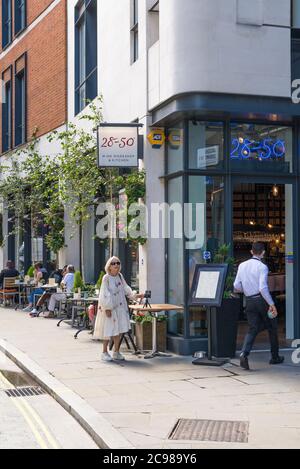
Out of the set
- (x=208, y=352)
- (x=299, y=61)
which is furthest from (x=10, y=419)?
(x=299, y=61)

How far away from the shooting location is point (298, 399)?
812 centimetres

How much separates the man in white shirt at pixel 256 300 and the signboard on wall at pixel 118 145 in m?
3.45

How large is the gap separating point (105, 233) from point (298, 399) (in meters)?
9.01

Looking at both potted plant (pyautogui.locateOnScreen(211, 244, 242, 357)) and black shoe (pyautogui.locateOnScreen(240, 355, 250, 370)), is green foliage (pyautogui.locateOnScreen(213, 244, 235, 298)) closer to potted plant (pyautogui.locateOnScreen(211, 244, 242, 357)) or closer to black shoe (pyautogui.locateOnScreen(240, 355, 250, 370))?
potted plant (pyautogui.locateOnScreen(211, 244, 242, 357))

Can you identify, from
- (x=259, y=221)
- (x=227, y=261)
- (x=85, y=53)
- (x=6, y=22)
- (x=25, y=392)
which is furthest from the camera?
(x=6, y=22)

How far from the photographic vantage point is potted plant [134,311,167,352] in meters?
11.8

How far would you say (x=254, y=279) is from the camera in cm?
1034

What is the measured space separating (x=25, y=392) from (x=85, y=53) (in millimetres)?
11986

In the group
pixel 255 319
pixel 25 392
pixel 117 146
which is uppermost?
pixel 117 146

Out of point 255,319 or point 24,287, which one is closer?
point 255,319

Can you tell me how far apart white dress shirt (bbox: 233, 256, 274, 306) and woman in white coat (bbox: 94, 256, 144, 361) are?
196cm

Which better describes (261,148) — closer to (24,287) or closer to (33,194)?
(33,194)

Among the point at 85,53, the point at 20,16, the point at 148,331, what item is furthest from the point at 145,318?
the point at 20,16
